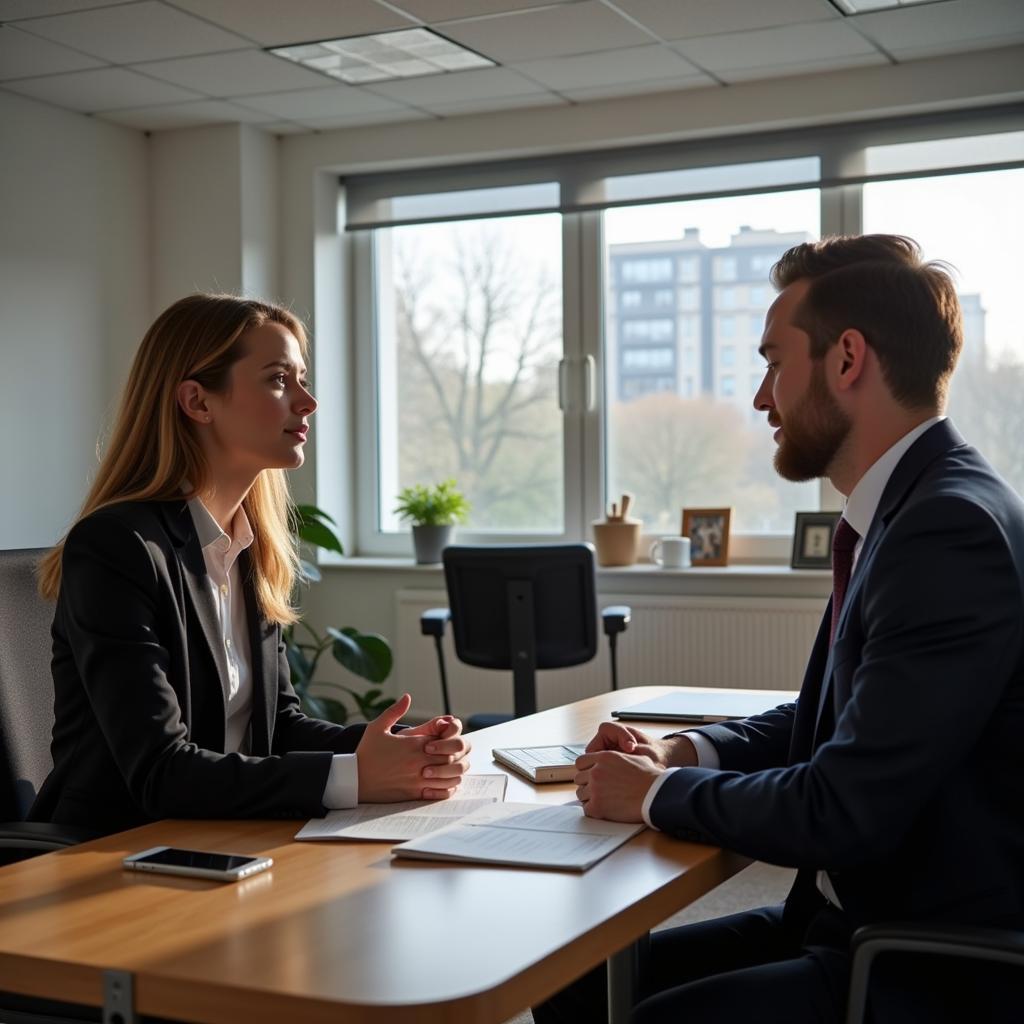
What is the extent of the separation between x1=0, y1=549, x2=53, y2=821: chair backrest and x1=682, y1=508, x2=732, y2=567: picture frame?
137 inches

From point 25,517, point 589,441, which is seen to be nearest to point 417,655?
point 589,441

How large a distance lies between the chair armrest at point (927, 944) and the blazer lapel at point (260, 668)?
3.40ft

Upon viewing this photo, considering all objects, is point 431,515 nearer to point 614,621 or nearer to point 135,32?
point 614,621

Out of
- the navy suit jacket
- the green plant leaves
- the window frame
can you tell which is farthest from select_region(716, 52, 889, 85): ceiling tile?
the navy suit jacket

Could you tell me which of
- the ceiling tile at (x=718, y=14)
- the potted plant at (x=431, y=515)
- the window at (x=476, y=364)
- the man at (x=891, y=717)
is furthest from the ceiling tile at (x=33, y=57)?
the man at (x=891, y=717)

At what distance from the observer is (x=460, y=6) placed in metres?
4.20

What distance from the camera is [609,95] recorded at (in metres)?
5.26

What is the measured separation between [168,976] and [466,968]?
0.78ft

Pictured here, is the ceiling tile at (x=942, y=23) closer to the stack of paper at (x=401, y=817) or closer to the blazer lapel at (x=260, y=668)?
the blazer lapel at (x=260, y=668)

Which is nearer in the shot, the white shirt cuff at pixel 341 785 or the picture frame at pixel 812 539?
the white shirt cuff at pixel 341 785

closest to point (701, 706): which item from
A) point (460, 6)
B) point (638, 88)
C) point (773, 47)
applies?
point (460, 6)

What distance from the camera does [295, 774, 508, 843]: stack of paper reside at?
1.60 meters

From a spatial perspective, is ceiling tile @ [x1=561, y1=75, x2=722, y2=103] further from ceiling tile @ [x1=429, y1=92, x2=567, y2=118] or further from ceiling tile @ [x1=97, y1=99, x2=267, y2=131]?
ceiling tile @ [x1=97, y1=99, x2=267, y2=131]

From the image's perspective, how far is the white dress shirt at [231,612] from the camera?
2.07 m
